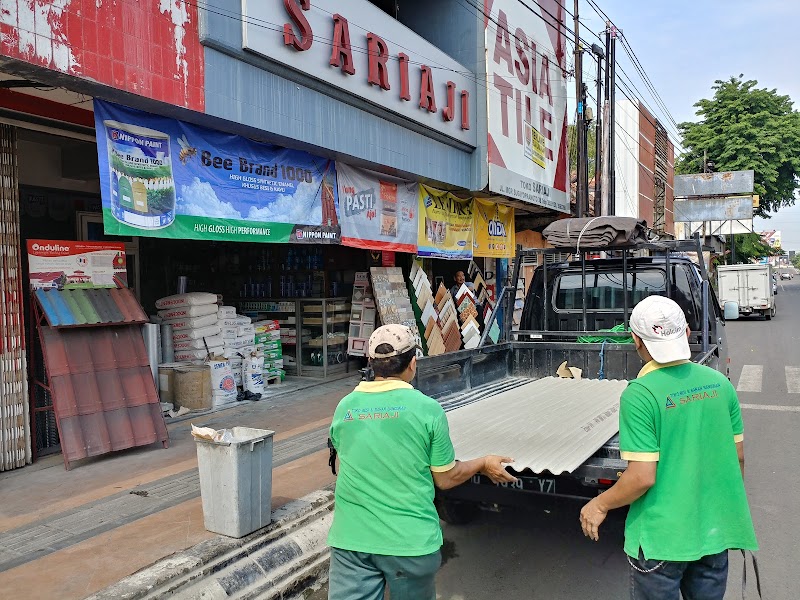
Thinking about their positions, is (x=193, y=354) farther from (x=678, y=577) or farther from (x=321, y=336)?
(x=678, y=577)

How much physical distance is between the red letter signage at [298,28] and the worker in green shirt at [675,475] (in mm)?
6133

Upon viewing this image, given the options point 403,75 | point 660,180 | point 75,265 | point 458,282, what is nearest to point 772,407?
point 458,282

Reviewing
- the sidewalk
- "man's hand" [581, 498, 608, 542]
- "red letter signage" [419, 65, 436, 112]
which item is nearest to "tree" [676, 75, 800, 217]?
"red letter signage" [419, 65, 436, 112]

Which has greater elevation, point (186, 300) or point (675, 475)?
point (186, 300)

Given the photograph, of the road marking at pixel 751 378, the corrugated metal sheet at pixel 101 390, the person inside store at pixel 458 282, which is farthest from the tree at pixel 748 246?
the corrugated metal sheet at pixel 101 390

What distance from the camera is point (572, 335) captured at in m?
6.81

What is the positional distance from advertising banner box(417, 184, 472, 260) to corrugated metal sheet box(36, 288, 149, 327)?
5449 mm

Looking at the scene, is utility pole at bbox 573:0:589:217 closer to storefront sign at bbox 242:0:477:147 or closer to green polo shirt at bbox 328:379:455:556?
storefront sign at bbox 242:0:477:147

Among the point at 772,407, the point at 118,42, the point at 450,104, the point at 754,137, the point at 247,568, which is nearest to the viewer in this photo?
the point at 247,568

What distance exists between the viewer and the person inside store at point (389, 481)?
2471mm

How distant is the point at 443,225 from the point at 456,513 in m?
7.78

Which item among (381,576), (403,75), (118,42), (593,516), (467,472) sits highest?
(403,75)

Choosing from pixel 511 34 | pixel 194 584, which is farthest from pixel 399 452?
pixel 511 34

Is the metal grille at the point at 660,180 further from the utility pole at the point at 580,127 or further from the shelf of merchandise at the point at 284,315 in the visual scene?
the shelf of merchandise at the point at 284,315
